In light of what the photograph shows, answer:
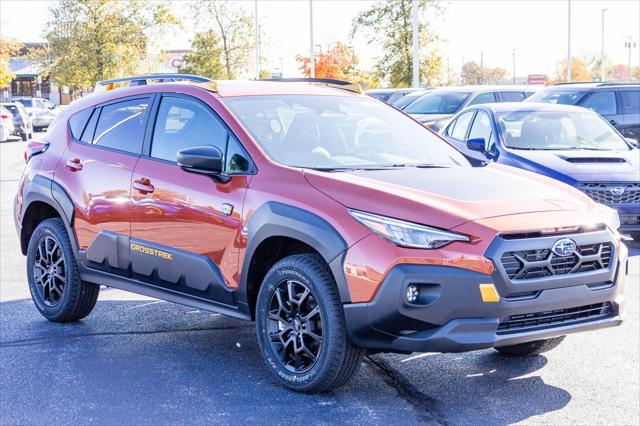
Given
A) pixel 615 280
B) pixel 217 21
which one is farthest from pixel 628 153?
pixel 217 21

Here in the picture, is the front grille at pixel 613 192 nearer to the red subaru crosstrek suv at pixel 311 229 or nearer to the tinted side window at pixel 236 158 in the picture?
the red subaru crosstrek suv at pixel 311 229

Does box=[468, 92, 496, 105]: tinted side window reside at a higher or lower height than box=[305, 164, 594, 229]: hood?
higher

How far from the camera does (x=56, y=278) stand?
22.3ft

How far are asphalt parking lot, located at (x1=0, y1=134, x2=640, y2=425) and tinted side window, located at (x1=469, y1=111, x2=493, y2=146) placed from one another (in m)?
5.17

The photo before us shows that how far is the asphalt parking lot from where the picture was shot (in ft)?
15.4

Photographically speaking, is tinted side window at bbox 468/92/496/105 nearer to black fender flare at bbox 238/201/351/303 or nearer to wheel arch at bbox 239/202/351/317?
wheel arch at bbox 239/202/351/317

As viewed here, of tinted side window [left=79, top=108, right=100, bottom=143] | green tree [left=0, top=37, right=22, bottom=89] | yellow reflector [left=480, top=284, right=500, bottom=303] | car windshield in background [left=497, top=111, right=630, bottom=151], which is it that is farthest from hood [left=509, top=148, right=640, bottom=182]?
green tree [left=0, top=37, right=22, bottom=89]

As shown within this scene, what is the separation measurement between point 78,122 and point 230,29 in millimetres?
52545

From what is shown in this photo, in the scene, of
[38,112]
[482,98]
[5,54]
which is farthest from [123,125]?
[5,54]

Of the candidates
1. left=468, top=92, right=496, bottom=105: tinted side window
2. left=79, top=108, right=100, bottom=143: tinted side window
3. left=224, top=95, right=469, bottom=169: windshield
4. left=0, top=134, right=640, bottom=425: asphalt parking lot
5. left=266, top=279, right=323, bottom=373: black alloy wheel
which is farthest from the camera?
left=468, top=92, right=496, bottom=105: tinted side window

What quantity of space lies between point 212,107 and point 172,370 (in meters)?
1.63

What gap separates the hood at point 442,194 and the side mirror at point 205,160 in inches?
22.2

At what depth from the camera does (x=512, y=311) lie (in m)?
4.52

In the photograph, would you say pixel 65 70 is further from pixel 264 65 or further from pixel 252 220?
pixel 252 220
